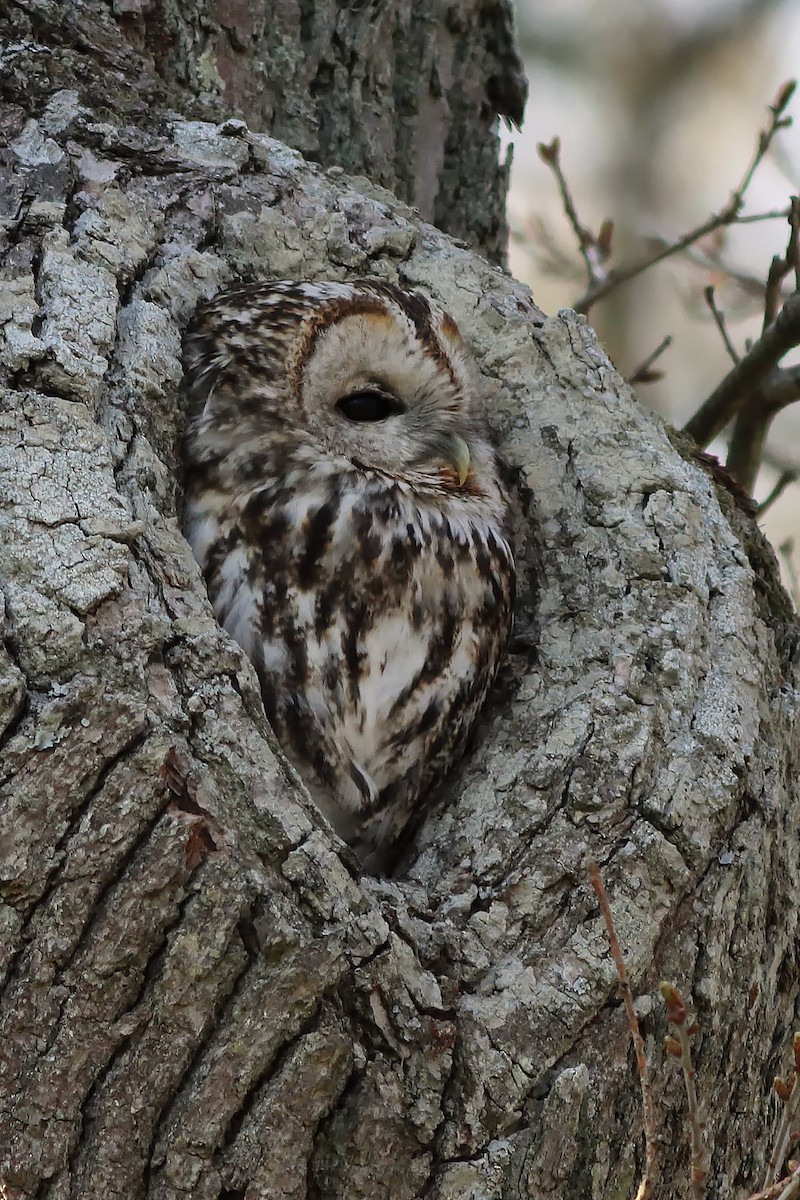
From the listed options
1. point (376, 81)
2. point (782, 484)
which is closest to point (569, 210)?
point (376, 81)

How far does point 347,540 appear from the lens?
76.7 inches

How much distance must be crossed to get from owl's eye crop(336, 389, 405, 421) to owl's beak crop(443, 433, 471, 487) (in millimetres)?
136

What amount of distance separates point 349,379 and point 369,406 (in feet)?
0.21

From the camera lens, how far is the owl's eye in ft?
7.03

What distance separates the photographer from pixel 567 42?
22.0 feet

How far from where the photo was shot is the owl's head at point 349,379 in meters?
2.01

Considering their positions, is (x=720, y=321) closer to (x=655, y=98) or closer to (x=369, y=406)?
(x=369, y=406)

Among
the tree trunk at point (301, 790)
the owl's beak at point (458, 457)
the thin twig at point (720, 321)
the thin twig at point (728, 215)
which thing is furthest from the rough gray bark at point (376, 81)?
the owl's beak at point (458, 457)

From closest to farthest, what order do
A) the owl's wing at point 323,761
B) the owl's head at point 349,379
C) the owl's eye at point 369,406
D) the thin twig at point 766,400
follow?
1. the owl's wing at point 323,761
2. the owl's head at point 349,379
3. the owl's eye at point 369,406
4. the thin twig at point 766,400

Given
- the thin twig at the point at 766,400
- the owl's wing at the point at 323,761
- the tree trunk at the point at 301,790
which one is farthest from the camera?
the thin twig at the point at 766,400

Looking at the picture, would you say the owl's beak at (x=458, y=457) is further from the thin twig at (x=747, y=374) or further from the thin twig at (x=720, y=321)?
the thin twig at (x=720, y=321)

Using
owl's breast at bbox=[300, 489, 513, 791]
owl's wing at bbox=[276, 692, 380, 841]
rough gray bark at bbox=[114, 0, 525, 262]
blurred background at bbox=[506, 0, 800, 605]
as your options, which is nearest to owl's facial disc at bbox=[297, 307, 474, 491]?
owl's breast at bbox=[300, 489, 513, 791]

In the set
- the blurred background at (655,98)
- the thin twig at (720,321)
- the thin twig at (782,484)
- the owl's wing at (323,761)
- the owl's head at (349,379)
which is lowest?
the owl's wing at (323,761)

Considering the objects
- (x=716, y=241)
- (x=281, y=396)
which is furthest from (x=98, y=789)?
(x=716, y=241)
